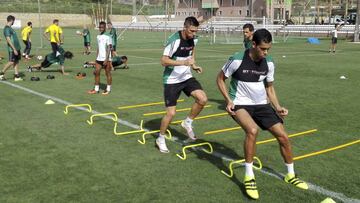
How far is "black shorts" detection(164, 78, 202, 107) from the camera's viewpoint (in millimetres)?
7148

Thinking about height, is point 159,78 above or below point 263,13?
below

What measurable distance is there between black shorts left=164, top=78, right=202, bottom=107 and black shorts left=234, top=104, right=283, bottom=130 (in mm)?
1973

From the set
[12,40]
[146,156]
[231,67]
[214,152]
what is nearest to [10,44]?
[12,40]

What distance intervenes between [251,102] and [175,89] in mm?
2085

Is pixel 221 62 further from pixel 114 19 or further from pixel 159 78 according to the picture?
pixel 114 19

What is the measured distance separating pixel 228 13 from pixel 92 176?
262 feet

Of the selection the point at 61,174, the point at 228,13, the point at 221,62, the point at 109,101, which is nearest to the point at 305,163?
the point at 61,174

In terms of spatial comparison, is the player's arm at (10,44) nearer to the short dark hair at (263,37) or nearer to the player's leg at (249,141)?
the player's leg at (249,141)

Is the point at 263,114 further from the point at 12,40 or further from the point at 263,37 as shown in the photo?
the point at 12,40

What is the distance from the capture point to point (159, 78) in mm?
16047

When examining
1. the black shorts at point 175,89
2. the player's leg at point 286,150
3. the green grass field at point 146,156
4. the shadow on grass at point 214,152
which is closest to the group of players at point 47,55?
the green grass field at point 146,156

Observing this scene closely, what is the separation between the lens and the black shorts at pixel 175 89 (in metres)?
7.15

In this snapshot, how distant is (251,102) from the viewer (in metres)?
5.43

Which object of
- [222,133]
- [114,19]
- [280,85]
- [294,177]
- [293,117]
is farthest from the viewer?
[114,19]
